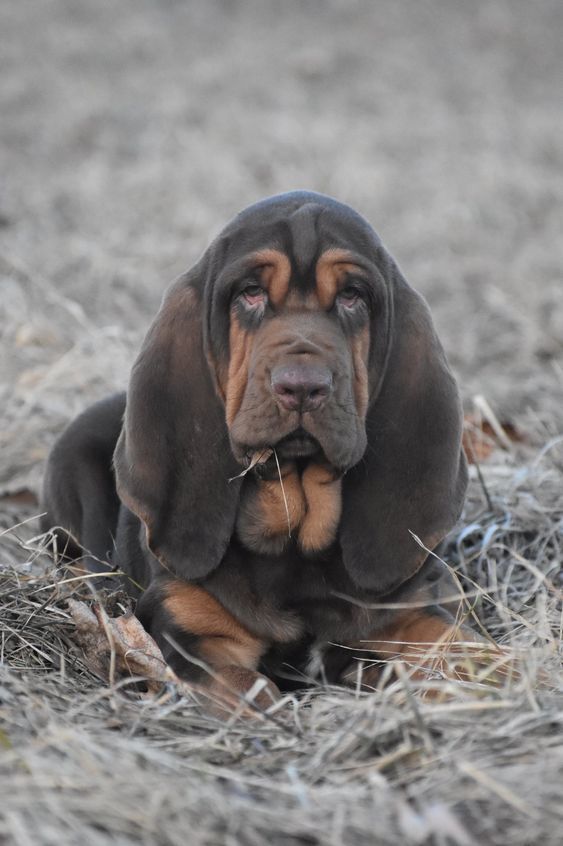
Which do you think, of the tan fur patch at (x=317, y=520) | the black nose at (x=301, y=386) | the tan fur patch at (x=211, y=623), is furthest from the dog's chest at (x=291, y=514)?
the black nose at (x=301, y=386)

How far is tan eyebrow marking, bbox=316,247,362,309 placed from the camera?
4066 mm

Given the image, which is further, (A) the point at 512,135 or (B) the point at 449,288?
(A) the point at 512,135

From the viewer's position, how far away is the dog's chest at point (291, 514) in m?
4.18

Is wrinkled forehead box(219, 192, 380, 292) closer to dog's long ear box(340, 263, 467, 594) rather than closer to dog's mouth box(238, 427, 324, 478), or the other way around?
dog's long ear box(340, 263, 467, 594)

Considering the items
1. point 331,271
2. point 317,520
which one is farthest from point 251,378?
point 317,520

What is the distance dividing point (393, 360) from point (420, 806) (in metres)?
1.84

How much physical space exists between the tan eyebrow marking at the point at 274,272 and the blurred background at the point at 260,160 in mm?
2589

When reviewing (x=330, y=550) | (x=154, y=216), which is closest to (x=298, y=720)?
(x=330, y=550)

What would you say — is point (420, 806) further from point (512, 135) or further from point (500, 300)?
point (512, 135)

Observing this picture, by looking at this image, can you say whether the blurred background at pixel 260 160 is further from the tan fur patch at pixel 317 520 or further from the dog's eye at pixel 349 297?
the dog's eye at pixel 349 297

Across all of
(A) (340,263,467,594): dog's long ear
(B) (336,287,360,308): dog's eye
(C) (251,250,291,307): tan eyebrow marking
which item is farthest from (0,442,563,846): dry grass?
(C) (251,250,291,307): tan eyebrow marking

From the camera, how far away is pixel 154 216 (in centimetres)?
1284

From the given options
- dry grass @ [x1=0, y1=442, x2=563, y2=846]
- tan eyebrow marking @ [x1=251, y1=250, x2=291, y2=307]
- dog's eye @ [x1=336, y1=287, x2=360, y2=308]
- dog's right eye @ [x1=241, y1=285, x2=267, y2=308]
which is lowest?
dry grass @ [x1=0, y1=442, x2=563, y2=846]

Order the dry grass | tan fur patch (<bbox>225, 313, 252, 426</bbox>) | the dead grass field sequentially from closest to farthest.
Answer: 1. the dry grass
2. the dead grass field
3. tan fur patch (<bbox>225, 313, 252, 426</bbox>)
